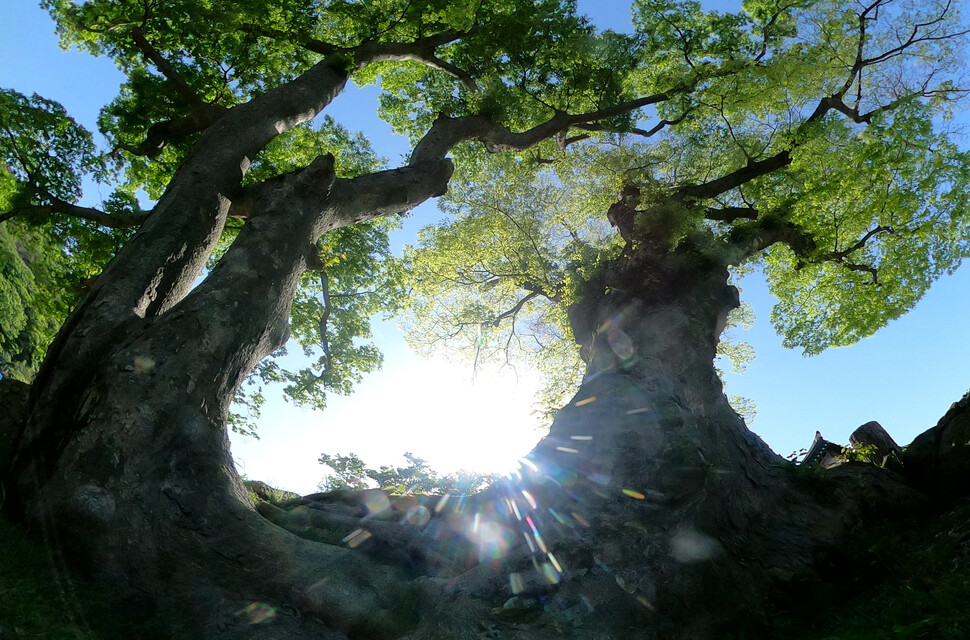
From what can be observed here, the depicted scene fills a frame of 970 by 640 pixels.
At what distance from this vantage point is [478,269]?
1377 centimetres

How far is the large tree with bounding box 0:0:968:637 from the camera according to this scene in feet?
12.1

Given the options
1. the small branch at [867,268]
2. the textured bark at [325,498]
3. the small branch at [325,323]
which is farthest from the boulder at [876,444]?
the small branch at [325,323]

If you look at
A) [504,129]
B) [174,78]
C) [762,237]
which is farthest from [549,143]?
[174,78]

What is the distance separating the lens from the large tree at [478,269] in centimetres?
367

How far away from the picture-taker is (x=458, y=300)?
571 inches

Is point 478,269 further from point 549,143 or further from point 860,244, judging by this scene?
point 860,244

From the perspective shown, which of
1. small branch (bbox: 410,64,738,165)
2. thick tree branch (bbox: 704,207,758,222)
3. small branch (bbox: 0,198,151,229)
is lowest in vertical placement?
thick tree branch (bbox: 704,207,758,222)

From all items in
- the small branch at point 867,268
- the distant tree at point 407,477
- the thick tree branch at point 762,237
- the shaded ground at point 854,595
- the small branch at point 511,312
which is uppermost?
the small branch at point 511,312

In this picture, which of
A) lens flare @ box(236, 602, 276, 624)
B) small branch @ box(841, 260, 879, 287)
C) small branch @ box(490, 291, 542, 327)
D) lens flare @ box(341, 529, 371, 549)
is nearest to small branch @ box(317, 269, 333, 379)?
small branch @ box(490, 291, 542, 327)

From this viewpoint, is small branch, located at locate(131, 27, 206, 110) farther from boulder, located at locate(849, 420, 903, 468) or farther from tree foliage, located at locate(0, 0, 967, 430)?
boulder, located at locate(849, 420, 903, 468)

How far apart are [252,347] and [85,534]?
192 centimetres

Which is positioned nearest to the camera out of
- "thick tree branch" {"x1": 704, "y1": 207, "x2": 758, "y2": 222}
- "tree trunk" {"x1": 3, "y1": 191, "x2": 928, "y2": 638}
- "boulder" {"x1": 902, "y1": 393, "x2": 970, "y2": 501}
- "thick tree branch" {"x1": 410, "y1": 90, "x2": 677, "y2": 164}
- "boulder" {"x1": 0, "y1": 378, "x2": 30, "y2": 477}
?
"tree trunk" {"x1": 3, "y1": 191, "x2": 928, "y2": 638}

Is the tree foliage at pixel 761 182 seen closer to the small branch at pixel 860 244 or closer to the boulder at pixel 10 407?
the small branch at pixel 860 244

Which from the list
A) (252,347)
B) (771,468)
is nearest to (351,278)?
(252,347)
